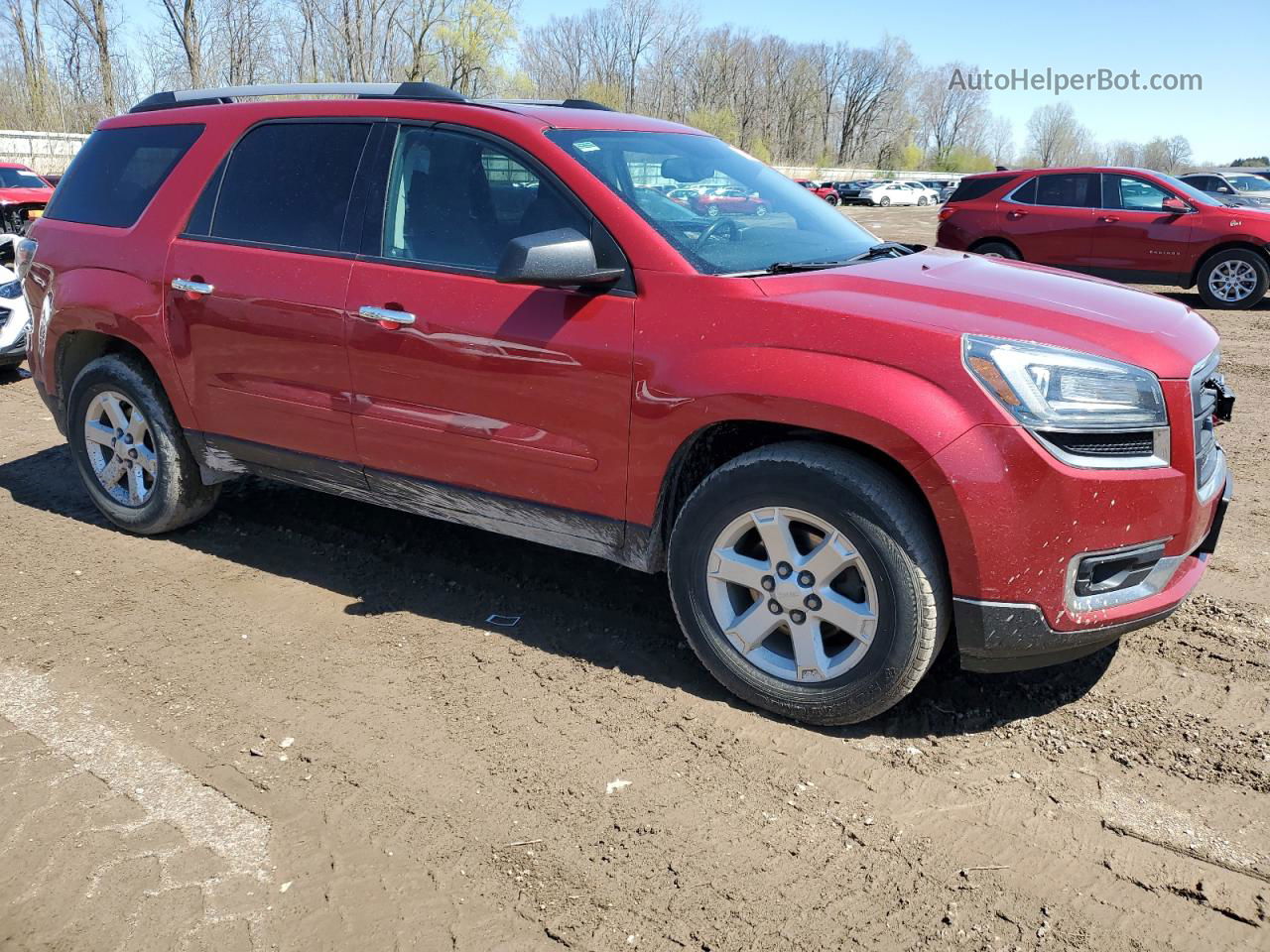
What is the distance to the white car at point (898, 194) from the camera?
2186 inches

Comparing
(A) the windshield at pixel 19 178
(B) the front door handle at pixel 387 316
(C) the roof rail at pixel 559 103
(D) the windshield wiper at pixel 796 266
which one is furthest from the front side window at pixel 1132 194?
(A) the windshield at pixel 19 178

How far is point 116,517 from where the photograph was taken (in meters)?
4.88

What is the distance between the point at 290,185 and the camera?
411cm

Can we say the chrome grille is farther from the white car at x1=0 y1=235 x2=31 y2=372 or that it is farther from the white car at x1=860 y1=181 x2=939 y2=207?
the white car at x1=860 y1=181 x2=939 y2=207

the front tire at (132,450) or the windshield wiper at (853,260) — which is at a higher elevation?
the windshield wiper at (853,260)

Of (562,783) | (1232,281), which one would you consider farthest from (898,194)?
(562,783)

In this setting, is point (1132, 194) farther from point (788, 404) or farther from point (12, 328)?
point (12, 328)

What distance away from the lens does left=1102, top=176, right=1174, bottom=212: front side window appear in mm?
12773

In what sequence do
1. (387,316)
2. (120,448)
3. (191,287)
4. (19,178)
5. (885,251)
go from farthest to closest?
1. (19,178)
2. (120,448)
3. (191,287)
4. (885,251)
5. (387,316)

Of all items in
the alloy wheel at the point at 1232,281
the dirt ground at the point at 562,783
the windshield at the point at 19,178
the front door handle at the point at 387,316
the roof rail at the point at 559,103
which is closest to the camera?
the dirt ground at the point at 562,783

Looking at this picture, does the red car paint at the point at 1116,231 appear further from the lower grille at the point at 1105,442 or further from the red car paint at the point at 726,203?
the lower grille at the point at 1105,442

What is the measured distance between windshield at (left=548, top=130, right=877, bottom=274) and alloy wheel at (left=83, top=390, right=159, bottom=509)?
246 centimetres

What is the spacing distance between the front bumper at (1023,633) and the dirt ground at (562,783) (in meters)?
0.31

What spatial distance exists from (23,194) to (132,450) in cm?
1702
